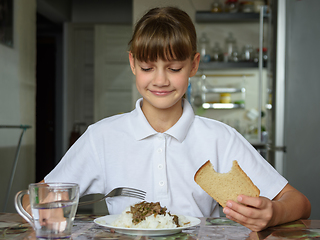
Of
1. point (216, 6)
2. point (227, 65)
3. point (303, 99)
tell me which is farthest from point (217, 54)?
point (303, 99)

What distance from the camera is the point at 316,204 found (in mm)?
1872

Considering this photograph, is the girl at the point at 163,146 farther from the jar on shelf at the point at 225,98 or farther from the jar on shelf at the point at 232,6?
the jar on shelf at the point at 232,6

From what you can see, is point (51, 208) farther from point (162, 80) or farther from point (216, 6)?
point (216, 6)

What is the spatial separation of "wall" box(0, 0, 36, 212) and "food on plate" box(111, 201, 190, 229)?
2634 millimetres

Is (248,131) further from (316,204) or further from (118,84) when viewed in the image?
(316,204)

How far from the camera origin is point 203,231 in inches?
28.8

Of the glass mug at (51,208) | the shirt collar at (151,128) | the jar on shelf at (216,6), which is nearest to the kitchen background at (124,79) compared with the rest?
the jar on shelf at (216,6)

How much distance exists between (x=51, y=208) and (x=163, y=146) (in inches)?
19.7

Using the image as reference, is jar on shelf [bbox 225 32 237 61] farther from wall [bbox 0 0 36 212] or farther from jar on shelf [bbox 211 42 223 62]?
wall [bbox 0 0 36 212]

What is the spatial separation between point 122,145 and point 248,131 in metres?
3.66

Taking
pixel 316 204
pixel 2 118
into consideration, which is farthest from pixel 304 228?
pixel 2 118

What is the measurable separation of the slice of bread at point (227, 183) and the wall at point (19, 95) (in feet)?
8.80

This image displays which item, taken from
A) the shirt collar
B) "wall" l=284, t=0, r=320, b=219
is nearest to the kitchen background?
"wall" l=284, t=0, r=320, b=219

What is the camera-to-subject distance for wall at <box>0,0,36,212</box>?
122 inches
